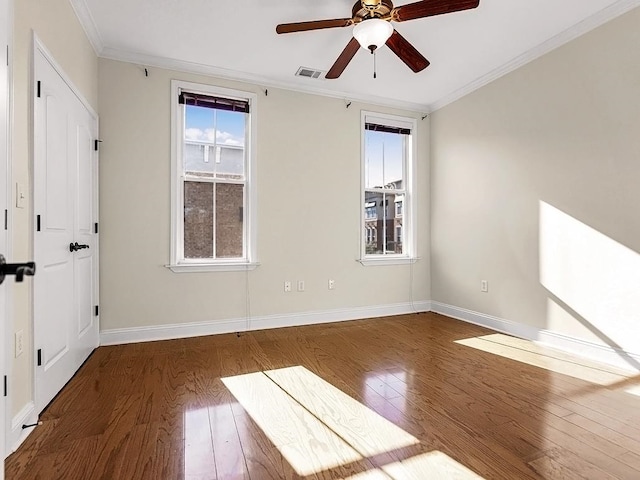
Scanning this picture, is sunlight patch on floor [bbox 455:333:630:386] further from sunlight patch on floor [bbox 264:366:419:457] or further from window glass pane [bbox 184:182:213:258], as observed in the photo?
window glass pane [bbox 184:182:213:258]

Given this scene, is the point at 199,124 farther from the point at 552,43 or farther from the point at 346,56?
the point at 552,43

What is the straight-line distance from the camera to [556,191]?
123 inches

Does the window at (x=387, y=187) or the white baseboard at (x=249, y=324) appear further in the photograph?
the window at (x=387, y=187)

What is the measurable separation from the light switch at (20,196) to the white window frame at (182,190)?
5.30 feet

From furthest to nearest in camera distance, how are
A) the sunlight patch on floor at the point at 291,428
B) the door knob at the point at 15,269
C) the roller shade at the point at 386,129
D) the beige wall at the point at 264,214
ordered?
the roller shade at the point at 386,129 → the beige wall at the point at 264,214 → the sunlight patch on floor at the point at 291,428 → the door knob at the point at 15,269

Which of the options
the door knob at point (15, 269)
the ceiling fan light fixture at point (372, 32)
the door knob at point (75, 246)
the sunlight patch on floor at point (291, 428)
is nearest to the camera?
the door knob at point (15, 269)

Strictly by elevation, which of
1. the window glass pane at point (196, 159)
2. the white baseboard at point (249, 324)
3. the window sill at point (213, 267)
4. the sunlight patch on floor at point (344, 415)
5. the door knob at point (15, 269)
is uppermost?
the window glass pane at point (196, 159)

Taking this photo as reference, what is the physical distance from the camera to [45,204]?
2059mm

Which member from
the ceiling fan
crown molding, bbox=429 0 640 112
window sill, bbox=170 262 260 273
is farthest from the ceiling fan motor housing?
window sill, bbox=170 262 260 273

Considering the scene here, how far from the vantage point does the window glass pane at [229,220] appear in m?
3.68

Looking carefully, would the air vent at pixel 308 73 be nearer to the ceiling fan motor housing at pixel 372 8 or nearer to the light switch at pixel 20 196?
the ceiling fan motor housing at pixel 372 8

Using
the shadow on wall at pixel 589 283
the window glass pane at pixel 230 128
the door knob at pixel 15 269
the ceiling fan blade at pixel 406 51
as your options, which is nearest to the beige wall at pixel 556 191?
the shadow on wall at pixel 589 283

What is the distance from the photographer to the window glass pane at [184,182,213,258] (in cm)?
356

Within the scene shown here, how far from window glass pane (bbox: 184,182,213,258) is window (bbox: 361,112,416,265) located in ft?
5.97
